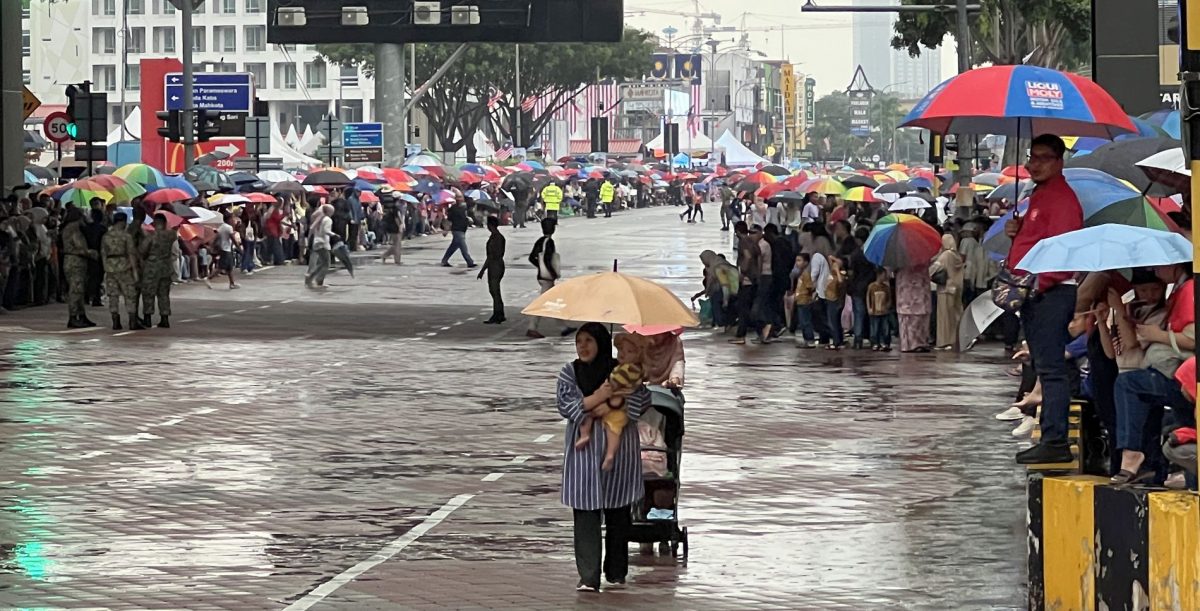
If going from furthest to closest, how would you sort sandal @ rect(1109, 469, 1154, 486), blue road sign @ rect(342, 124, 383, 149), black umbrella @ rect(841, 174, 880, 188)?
blue road sign @ rect(342, 124, 383, 149) < black umbrella @ rect(841, 174, 880, 188) < sandal @ rect(1109, 469, 1154, 486)

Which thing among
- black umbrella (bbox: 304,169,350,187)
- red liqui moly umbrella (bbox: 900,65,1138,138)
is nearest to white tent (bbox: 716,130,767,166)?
black umbrella (bbox: 304,169,350,187)

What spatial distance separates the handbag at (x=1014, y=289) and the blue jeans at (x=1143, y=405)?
1437 millimetres

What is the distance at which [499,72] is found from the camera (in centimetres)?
9838

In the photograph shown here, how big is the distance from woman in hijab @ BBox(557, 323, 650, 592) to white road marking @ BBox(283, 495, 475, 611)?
122cm

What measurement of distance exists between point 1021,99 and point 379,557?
5.10 metres

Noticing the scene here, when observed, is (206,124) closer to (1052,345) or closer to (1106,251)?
(1052,345)

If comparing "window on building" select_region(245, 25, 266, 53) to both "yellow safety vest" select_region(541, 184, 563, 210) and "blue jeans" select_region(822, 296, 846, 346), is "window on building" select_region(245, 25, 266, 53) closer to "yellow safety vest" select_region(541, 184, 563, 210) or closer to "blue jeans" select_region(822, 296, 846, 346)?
"yellow safety vest" select_region(541, 184, 563, 210)

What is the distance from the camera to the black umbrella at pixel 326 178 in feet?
177

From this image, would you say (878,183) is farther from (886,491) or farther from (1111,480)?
(1111,480)

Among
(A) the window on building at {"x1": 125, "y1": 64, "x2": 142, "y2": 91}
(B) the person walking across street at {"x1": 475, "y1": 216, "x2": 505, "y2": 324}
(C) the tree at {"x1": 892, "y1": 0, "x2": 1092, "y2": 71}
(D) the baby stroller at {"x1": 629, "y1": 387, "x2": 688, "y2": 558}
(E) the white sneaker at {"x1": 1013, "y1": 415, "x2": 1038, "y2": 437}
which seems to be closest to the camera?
(D) the baby stroller at {"x1": 629, "y1": 387, "x2": 688, "y2": 558}

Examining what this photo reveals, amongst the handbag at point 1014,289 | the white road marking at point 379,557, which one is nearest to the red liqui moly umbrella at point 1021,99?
the handbag at point 1014,289

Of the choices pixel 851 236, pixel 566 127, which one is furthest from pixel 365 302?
pixel 566 127

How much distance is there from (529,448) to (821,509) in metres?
3.87

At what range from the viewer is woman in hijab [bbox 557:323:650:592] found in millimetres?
10789
